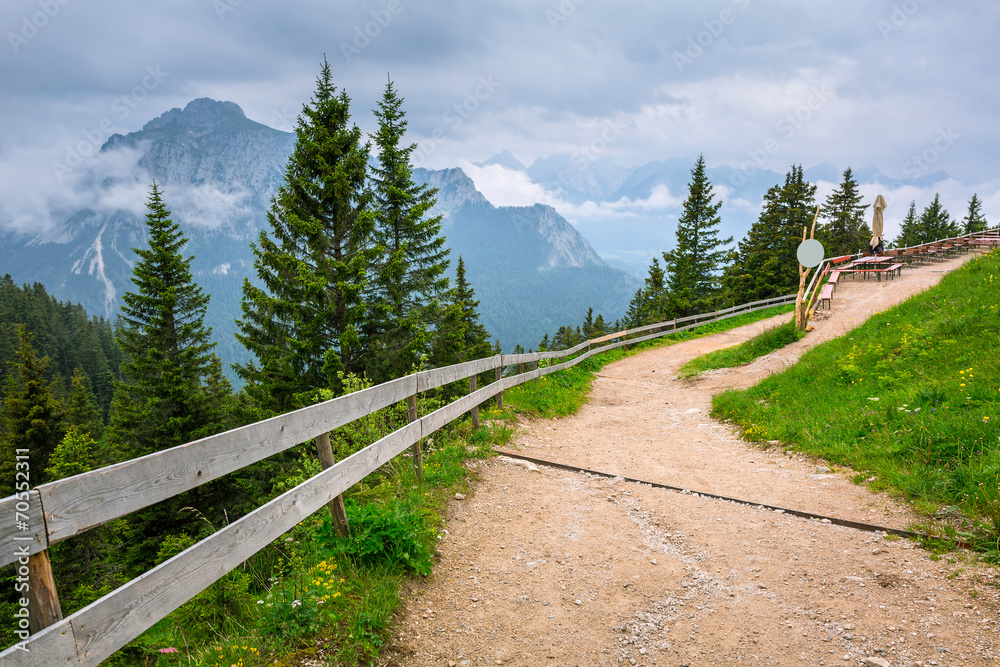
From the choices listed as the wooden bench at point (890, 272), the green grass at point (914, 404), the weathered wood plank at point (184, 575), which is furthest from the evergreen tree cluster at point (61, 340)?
the wooden bench at point (890, 272)

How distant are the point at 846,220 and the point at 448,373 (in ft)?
204

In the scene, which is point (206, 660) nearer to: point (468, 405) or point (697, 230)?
point (468, 405)

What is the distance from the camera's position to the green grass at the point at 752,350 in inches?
622

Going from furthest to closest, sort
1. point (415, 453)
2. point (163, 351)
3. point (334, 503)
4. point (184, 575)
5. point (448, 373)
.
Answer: point (163, 351) → point (448, 373) → point (415, 453) → point (334, 503) → point (184, 575)

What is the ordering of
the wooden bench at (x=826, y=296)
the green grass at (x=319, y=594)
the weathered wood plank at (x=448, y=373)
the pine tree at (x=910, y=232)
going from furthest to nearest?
the pine tree at (x=910, y=232) < the wooden bench at (x=826, y=296) < the weathered wood plank at (x=448, y=373) < the green grass at (x=319, y=594)

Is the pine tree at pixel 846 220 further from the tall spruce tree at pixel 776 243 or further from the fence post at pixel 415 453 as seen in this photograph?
the fence post at pixel 415 453

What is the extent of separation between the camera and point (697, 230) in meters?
43.0

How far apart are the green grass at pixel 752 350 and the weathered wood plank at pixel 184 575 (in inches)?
556

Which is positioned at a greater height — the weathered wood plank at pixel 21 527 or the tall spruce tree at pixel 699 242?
the tall spruce tree at pixel 699 242

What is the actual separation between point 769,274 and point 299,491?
42.2 m

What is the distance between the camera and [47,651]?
6.01ft

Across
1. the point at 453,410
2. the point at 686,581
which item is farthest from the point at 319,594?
the point at 453,410

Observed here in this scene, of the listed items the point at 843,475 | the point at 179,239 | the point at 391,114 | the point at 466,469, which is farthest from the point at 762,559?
the point at 179,239

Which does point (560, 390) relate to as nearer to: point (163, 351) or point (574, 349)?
point (574, 349)
